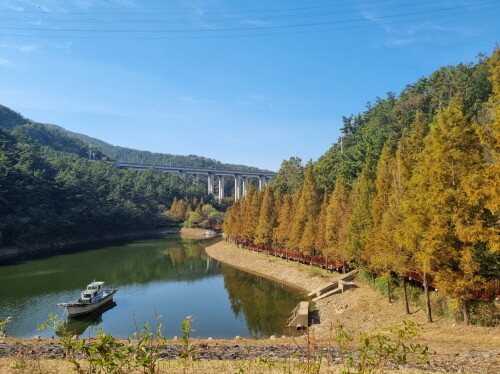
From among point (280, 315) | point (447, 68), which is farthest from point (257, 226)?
point (447, 68)

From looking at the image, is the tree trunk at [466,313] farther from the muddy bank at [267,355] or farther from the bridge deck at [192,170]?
the bridge deck at [192,170]

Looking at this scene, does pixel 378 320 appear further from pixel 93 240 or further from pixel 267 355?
pixel 93 240

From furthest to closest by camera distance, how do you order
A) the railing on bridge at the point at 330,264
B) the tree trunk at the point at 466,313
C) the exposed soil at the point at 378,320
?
the tree trunk at the point at 466,313 < the railing on bridge at the point at 330,264 < the exposed soil at the point at 378,320

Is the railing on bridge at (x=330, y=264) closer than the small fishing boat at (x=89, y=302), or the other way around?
the railing on bridge at (x=330, y=264)

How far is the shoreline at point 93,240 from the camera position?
2474 inches

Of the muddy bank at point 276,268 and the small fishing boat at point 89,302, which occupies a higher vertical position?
the small fishing boat at point 89,302

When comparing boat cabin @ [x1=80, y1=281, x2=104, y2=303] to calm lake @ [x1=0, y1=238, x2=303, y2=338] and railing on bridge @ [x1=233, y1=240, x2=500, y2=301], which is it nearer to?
calm lake @ [x1=0, y1=238, x2=303, y2=338]

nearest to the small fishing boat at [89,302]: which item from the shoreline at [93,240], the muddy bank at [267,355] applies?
the muddy bank at [267,355]

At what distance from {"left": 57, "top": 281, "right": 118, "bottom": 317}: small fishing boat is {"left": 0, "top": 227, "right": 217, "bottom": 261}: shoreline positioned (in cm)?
3427

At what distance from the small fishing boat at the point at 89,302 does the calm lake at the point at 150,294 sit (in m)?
0.81

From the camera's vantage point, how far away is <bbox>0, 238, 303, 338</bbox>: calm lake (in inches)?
1100

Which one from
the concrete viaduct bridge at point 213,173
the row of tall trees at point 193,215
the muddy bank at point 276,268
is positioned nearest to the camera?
the muddy bank at point 276,268

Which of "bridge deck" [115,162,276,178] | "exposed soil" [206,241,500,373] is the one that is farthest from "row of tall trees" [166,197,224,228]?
"exposed soil" [206,241,500,373]

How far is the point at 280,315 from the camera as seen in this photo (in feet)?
98.9
